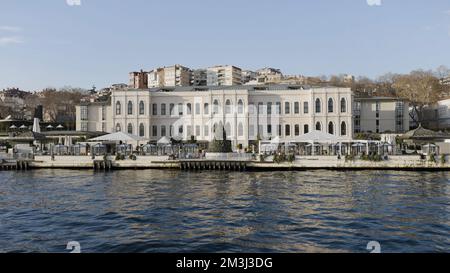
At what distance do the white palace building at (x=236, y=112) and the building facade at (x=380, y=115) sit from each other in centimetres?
764

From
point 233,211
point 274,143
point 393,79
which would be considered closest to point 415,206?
point 233,211

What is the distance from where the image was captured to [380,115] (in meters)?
63.7

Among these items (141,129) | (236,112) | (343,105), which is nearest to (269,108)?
(236,112)

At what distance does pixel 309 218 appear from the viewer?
15.0 meters

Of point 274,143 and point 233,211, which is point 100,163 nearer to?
point 274,143

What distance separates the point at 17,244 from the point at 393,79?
101217 millimetres

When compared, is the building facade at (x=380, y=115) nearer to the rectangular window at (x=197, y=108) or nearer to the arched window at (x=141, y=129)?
the rectangular window at (x=197, y=108)

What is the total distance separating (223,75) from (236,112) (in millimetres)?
77898

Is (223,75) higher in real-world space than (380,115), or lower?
higher

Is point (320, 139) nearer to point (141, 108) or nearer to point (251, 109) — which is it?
point (251, 109)

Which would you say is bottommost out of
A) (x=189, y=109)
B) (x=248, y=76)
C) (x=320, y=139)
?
(x=320, y=139)

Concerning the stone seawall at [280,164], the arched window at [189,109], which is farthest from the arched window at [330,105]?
the stone seawall at [280,164]

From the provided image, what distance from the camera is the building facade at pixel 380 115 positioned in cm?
6334

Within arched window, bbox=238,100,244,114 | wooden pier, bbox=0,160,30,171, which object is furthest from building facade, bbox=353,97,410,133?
wooden pier, bbox=0,160,30,171
